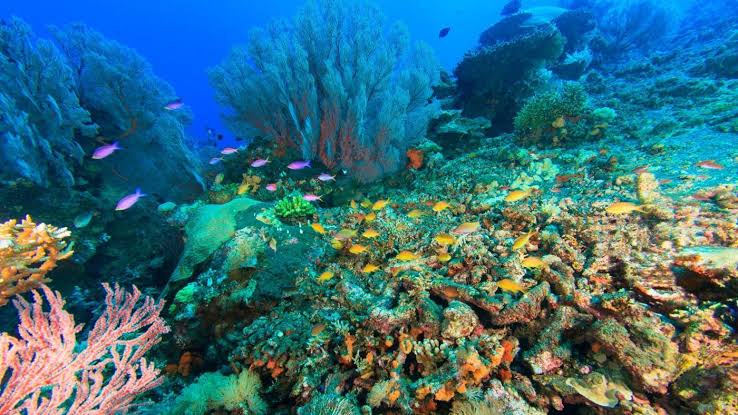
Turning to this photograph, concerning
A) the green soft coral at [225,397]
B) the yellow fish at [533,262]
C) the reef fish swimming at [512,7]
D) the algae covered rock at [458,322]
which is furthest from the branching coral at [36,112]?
the reef fish swimming at [512,7]

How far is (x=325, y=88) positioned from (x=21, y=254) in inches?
231

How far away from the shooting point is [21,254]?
2.75 meters

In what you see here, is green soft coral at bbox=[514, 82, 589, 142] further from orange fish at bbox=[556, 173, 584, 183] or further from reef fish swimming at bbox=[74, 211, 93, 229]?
reef fish swimming at bbox=[74, 211, 93, 229]

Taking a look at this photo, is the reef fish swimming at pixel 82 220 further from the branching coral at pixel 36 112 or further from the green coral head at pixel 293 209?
the green coral head at pixel 293 209

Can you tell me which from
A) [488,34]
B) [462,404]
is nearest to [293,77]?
[462,404]

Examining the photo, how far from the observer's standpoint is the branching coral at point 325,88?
7199mm

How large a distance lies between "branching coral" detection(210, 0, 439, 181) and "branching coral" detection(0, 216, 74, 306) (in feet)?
16.0

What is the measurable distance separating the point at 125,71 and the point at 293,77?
4.28 metres

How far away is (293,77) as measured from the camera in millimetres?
7262

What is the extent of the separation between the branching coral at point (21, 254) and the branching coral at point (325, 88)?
487 cm

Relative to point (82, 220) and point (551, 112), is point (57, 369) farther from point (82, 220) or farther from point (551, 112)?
point (551, 112)

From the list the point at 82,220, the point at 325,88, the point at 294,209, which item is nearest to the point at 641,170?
the point at 294,209

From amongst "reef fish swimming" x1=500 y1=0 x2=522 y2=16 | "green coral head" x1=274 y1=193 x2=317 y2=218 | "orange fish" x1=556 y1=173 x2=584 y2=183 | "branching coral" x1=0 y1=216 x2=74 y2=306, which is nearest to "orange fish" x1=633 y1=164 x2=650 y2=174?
"orange fish" x1=556 y1=173 x2=584 y2=183

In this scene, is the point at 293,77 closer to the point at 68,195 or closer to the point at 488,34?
the point at 68,195
